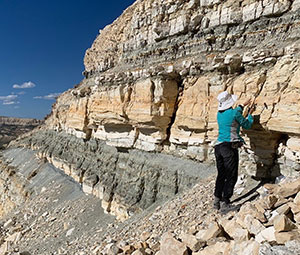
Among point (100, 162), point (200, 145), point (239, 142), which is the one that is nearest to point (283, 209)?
point (239, 142)

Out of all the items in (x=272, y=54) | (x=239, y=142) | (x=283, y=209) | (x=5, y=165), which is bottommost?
(x=5, y=165)

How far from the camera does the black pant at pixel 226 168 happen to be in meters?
5.10

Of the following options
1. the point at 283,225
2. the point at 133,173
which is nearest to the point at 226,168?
the point at 283,225

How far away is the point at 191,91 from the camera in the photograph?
8859 mm

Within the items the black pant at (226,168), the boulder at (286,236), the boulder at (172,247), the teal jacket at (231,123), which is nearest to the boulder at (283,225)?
the boulder at (286,236)

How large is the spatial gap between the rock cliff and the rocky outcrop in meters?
0.03

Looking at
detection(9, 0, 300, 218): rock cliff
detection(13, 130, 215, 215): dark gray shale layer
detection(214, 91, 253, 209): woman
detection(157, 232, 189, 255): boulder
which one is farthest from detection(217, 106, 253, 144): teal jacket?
detection(13, 130, 215, 215): dark gray shale layer

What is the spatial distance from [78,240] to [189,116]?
6101mm

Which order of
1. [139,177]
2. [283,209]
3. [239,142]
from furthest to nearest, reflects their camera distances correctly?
1. [139,177]
2. [239,142]
3. [283,209]

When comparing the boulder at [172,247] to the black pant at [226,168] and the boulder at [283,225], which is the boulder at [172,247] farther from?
the black pant at [226,168]

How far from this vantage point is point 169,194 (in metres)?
8.77

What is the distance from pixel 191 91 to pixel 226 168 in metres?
4.28

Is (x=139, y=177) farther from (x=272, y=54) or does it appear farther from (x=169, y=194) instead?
(x=272, y=54)

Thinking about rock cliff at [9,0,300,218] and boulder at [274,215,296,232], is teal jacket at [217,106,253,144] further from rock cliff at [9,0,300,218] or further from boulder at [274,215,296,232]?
boulder at [274,215,296,232]
